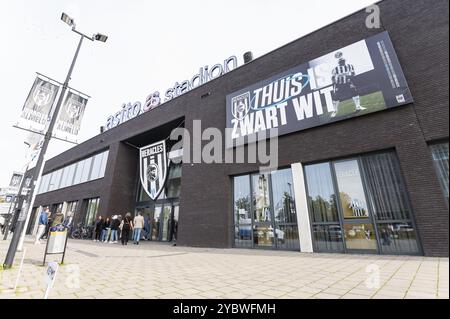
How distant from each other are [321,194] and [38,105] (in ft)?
30.8

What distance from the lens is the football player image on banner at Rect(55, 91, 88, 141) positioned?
702cm

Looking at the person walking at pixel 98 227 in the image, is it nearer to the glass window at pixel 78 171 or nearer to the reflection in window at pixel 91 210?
the reflection in window at pixel 91 210

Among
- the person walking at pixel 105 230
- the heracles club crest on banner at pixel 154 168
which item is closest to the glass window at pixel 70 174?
the person walking at pixel 105 230

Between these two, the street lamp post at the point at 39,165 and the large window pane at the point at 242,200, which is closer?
the street lamp post at the point at 39,165

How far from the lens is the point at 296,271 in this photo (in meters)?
4.70

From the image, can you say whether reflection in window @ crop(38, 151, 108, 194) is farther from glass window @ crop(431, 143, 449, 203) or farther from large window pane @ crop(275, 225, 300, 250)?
glass window @ crop(431, 143, 449, 203)

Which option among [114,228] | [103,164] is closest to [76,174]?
[103,164]

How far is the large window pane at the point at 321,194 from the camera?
7.78 m

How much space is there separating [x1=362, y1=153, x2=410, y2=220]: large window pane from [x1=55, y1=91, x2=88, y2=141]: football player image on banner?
9494mm

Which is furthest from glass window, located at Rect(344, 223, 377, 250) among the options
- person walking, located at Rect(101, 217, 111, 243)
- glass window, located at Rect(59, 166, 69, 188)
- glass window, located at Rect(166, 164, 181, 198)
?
glass window, located at Rect(59, 166, 69, 188)

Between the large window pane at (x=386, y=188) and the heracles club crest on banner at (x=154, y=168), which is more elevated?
the heracles club crest on banner at (x=154, y=168)

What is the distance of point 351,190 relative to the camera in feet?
24.6

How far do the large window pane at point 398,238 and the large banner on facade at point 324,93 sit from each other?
3533 millimetres

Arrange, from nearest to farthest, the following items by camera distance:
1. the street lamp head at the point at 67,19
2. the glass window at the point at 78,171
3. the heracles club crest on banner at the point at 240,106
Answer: the street lamp head at the point at 67,19 < the heracles club crest on banner at the point at 240,106 < the glass window at the point at 78,171
